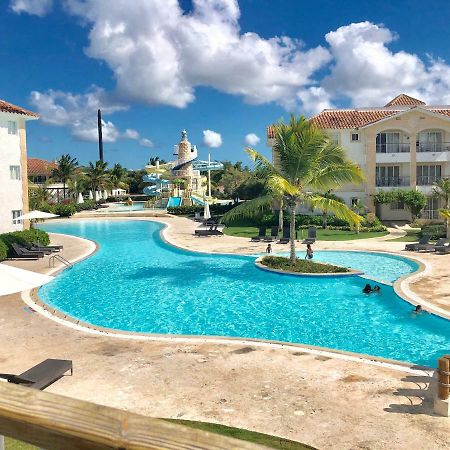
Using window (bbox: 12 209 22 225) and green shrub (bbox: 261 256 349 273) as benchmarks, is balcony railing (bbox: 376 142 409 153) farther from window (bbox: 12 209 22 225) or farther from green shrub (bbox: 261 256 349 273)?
window (bbox: 12 209 22 225)

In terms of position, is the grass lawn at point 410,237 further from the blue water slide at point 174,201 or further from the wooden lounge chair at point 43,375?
the blue water slide at point 174,201

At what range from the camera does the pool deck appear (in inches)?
317

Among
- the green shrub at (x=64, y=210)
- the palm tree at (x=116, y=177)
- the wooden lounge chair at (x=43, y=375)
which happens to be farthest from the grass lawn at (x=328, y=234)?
the palm tree at (x=116, y=177)

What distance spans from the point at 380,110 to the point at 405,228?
15876mm

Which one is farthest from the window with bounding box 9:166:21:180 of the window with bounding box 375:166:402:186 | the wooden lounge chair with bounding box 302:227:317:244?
the window with bounding box 375:166:402:186

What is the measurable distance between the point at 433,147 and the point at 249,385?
4100cm

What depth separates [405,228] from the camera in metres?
39.4

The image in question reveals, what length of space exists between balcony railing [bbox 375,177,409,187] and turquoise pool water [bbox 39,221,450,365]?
19.6m

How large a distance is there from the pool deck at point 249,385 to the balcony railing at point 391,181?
36.2m

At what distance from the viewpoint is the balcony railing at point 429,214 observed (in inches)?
1700

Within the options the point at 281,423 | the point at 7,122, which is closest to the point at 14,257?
the point at 7,122

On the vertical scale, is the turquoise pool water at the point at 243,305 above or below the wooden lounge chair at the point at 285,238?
below

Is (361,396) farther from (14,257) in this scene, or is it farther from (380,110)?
(380,110)

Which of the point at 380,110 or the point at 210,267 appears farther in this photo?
the point at 380,110
